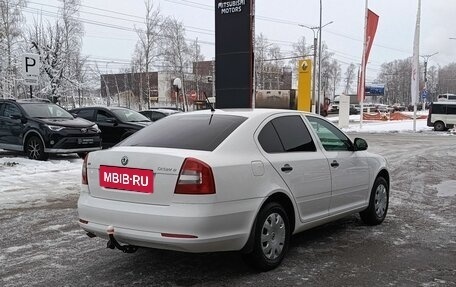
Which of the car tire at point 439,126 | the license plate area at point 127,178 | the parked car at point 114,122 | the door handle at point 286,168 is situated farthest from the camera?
the car tire at point 439,126

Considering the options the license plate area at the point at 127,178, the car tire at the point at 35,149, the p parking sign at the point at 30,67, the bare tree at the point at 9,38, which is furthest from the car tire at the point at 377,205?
the bare tree at the point at 9,38

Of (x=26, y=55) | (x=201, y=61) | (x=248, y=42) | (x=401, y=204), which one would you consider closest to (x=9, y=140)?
(x=26, y=55)

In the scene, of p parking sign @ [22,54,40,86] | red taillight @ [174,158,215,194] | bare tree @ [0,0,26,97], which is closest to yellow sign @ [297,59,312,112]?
p parking sign @ [22,54,40,86]

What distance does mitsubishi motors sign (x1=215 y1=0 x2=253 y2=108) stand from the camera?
1480 centimetres

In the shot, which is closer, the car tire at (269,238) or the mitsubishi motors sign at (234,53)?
the car tire at (269,238)

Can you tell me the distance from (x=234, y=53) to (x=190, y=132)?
10598 millimetres

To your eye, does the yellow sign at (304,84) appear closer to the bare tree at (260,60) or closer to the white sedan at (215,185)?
the white sedan at (215,185)

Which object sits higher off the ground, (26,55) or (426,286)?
(26,55)

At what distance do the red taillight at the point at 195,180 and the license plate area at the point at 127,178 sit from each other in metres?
0.28

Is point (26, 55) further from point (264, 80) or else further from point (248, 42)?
point (264, 80)

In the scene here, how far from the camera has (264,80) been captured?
84.6m

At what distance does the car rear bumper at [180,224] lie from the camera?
4090mm

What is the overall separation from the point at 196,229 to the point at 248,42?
11.4 metres

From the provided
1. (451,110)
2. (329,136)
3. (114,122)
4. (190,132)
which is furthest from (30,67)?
(451,110)
